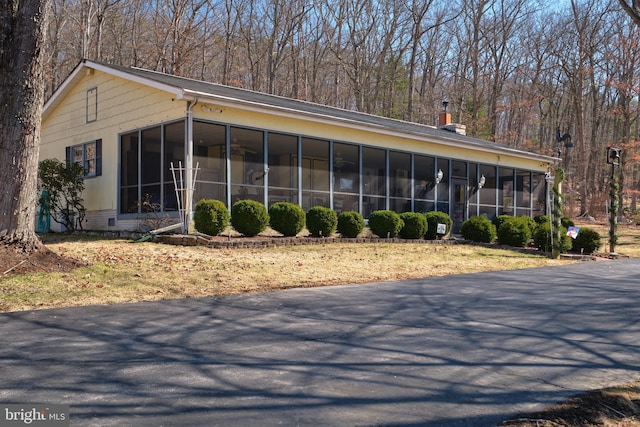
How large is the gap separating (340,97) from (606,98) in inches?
724

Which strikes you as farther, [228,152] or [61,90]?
[61,90]

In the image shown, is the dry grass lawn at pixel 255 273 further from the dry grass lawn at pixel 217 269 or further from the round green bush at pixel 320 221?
the round green bush at pixel 320 221

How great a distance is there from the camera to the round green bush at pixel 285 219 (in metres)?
13.9

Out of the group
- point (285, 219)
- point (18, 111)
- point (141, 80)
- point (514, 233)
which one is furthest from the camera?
point (514, 233)

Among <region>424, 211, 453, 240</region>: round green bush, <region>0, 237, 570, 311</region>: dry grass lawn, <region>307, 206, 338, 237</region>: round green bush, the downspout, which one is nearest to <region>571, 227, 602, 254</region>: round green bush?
<region>0, 237, 570, 311</region>: dry grass lawn

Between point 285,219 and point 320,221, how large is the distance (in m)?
1.06

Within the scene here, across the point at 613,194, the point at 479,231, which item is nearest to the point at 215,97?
the point at 479,231

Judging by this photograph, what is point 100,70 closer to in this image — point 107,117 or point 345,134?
point 107,117

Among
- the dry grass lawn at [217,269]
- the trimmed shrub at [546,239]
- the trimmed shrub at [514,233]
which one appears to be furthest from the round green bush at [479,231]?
the dry grass lawn at [217,269]

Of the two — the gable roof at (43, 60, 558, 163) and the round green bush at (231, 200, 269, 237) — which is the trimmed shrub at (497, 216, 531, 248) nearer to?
the gable roof at (43, 60, 558, 163)

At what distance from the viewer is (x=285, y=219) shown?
45.7ft

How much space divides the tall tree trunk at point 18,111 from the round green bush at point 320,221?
7347 mm

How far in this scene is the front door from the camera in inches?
824

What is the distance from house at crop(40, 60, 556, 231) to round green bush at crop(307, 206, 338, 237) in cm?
149
